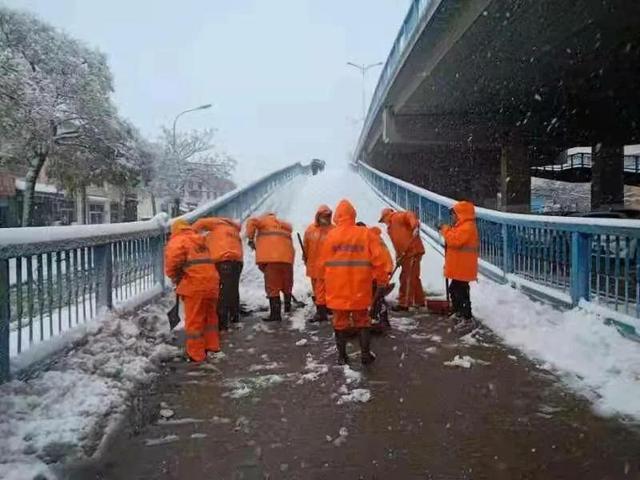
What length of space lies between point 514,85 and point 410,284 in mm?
14379

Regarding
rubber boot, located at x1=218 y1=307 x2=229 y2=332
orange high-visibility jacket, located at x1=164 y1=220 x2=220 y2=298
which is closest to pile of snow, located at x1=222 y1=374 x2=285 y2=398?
orange high-visibility jacket, located at x1=164 y1=220 x2=220 y2=298

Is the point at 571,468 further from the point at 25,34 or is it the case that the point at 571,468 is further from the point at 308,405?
the point at 25,34

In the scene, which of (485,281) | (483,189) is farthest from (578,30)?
(483,189)

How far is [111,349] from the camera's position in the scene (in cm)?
580

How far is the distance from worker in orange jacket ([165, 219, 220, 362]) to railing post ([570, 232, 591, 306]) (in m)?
4.05

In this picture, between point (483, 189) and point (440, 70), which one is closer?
point (440, 70)

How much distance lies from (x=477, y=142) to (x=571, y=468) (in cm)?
2868

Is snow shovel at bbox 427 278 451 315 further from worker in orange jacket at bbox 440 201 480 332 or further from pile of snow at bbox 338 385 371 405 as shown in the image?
pile of snow at bbox 338 385 371 405

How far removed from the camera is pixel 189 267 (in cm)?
615

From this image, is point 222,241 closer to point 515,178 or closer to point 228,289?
point 228,289

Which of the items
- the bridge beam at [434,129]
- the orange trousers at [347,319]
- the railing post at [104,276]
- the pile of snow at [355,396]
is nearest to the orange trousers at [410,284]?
the orange trousers at [347,319]

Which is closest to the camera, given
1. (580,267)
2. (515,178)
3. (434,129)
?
(580,267)

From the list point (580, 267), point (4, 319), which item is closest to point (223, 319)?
point (4, 319)

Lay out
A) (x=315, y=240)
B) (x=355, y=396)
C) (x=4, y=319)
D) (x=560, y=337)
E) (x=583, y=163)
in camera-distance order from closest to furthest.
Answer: (x=4, y=319) → (x=355, y=396) → (x=560, y=337) → (x=315, y=240) → (x=583, y=163)
